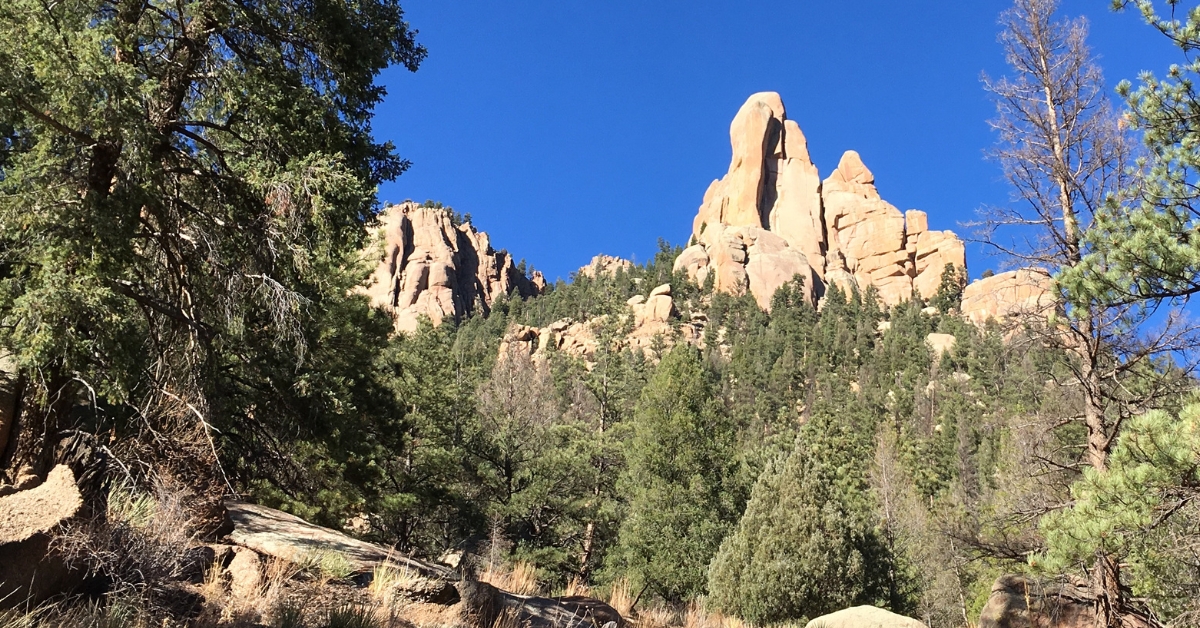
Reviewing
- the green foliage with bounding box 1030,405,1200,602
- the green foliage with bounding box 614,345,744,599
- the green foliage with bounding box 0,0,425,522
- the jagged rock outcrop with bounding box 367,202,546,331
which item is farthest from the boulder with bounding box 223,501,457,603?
the jagged rock outcrop with bounding box 367,202,546,331

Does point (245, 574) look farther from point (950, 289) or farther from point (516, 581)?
point (950, 289)

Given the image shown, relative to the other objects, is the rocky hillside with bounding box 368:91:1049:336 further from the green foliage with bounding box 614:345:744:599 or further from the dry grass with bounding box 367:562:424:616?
the dry grass with bounding box 367:562:424:616

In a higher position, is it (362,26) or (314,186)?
(362,26)

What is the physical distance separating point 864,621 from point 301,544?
23.7 feet

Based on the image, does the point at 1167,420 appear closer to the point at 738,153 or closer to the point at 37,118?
the point at 37,118

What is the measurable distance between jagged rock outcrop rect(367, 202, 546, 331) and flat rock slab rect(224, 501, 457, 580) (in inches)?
3264

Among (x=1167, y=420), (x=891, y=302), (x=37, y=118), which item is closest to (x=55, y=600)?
(x=37, y=118)

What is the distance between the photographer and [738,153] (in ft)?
352

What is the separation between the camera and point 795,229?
10388 cm

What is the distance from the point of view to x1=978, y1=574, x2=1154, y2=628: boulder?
8.84 metres

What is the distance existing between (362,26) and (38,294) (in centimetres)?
372

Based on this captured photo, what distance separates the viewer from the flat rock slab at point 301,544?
5.92m

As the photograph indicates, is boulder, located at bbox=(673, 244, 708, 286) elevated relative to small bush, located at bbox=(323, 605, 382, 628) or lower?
elevated

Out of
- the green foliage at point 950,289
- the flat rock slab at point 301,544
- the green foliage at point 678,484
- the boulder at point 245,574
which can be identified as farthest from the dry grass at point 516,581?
the green foliage at point 950,289
